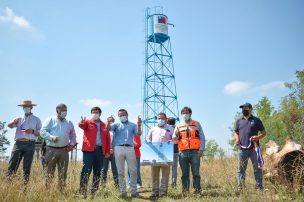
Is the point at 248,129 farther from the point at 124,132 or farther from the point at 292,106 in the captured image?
the point at 292,106

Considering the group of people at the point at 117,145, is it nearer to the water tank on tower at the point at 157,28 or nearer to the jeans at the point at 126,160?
the jeans at the point at 126,160

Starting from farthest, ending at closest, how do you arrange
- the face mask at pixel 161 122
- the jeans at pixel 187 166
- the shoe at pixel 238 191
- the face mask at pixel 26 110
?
the face mask at pixel 161 122, the face mask at pixel 26 110, the jeans at pixel 187 166, the shoe at pixel 238 191

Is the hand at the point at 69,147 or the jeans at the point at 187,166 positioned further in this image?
the hand at the point at 69,147

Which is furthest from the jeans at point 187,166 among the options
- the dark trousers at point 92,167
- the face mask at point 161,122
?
the dark trousers at point 92,167

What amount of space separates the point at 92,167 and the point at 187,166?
89.3 inches

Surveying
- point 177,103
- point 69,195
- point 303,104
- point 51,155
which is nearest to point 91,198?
point 69,195

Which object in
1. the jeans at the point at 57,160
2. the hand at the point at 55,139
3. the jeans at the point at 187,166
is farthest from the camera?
the jeans at the point at 187,166

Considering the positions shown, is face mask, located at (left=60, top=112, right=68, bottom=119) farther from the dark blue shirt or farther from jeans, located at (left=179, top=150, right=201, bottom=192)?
the dark blue shirt

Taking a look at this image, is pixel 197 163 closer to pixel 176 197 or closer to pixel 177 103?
pixel 176 197

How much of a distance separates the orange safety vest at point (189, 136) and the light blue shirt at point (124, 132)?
43.7 inches

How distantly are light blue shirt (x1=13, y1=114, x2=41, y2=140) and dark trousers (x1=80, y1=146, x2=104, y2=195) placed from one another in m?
1.54

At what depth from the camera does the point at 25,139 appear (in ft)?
25.2

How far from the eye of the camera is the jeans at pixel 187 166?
285 inches

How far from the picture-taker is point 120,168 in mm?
7312
